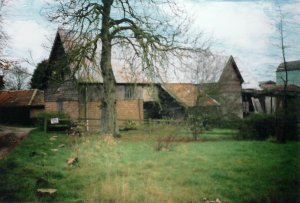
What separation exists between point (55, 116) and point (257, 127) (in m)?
2.27

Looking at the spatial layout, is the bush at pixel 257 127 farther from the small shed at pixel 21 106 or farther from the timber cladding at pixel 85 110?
the small shed at pixel 21 106

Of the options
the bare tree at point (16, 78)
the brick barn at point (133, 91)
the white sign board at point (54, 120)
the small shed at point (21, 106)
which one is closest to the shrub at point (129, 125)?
the brick barn at point (133, 91)

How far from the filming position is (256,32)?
447 centimetres

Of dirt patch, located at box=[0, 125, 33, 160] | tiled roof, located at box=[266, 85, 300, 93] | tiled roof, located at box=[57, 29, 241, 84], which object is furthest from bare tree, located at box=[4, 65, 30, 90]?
tiled roof, located at box=[266, 85, 300, 93]

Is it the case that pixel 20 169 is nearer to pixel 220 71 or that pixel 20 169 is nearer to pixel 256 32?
pixel 220 71

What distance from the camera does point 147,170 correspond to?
409 centimetres

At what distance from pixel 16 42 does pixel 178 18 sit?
1.77m

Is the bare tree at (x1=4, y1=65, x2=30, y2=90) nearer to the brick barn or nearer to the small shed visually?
the small shed

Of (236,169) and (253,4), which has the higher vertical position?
(253,4)

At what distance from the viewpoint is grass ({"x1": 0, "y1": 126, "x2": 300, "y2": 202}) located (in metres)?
3.83

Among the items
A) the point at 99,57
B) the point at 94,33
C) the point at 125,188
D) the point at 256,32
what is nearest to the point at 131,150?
the point at 125,188

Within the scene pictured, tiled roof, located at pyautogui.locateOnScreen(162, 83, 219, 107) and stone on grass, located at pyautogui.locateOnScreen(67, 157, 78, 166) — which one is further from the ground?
tiled roof, located at pyautogui.locateOnScreen(162, 83, 219, 107)

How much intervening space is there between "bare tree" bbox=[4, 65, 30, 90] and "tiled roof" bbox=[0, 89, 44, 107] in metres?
0.06

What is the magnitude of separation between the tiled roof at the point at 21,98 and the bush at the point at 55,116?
0.43 feet
